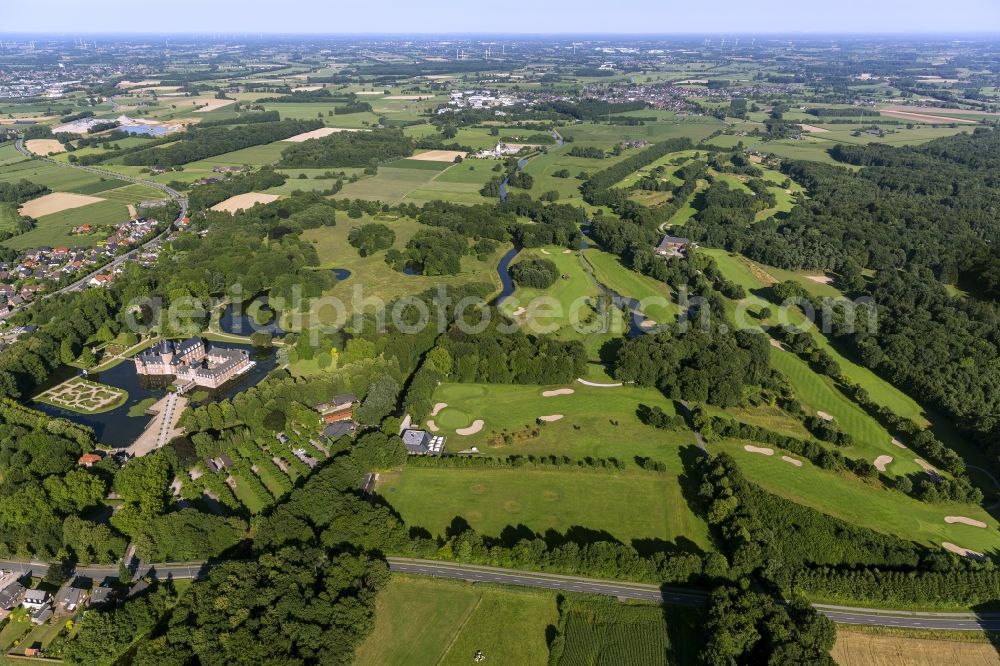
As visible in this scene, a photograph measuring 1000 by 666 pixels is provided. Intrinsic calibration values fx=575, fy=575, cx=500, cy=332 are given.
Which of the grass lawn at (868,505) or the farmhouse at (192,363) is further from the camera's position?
the farmhouse at (192,363)

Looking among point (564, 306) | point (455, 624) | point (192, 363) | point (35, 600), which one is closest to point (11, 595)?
point (35, 600)

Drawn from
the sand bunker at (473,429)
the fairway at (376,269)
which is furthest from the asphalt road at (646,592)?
the fairway at (376,269)

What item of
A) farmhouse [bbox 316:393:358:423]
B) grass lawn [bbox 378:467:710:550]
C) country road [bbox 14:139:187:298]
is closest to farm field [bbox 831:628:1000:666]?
grass lawn [bbox 378:467:710:550]

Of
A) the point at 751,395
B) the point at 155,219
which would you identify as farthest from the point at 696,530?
the point at 155,219

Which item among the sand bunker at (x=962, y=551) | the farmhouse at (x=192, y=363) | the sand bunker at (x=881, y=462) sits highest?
the farmhouse at (x=192, y=363)

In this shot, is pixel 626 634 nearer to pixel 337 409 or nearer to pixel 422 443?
pixel 422 443

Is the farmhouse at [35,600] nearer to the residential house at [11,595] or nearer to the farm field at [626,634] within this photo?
the residential house at [11,595]

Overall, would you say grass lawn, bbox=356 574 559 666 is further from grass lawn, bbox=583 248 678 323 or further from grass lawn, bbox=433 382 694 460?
grass lawn, bbox=583 248 678 323
